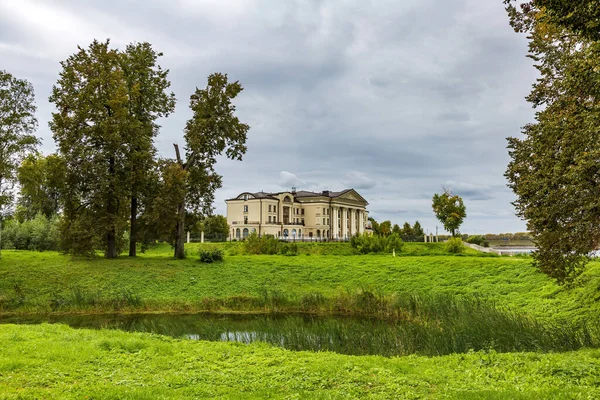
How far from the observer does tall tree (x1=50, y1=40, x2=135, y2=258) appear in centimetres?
2614

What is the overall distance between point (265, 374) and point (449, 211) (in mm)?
50308

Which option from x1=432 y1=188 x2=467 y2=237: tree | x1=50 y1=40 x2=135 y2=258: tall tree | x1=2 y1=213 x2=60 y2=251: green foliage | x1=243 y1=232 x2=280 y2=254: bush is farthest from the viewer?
x1=432 y1=188 x2=467 y2=237: tree

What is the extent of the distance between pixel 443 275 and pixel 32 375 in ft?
69.4

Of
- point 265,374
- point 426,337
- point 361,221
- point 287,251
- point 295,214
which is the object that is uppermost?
point 295,214

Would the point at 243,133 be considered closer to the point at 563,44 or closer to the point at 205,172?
the point at 205,172

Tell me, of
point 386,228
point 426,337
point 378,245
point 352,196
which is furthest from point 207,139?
point 352,196

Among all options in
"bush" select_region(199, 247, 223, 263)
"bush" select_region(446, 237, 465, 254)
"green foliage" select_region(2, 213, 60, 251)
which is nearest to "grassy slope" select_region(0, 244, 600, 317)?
"bush" select_region(199, 247, 223, 263)

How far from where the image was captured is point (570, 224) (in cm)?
1152

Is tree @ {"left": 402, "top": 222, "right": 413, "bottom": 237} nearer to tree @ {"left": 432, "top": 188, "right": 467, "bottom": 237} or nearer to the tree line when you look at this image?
tree @ {"left": 432, "top": 188, "right": 467, "bottom": 237}

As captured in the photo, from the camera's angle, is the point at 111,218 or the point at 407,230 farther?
the point at 407,230

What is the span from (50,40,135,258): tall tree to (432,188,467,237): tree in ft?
128

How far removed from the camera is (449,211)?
175 ft

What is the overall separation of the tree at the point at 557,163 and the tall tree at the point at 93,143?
892 inches

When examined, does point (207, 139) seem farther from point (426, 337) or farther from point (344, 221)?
point (344, 221)
